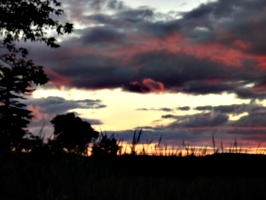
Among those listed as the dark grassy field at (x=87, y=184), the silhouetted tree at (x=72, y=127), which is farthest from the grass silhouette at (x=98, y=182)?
the silhouetted tree at (x=72, y=127)

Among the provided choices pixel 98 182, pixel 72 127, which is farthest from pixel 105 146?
pixel 72 127

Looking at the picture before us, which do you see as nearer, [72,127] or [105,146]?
[105,146]

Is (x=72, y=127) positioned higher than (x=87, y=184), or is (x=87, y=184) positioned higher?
(x=72, y=127)

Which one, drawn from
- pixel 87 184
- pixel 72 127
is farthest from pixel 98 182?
pixel 72 127

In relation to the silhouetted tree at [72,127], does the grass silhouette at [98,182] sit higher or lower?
lower

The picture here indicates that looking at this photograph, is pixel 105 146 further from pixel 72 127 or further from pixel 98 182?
pixel 72 127

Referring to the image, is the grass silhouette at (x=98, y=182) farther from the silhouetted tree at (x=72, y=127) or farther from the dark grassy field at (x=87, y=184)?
the silhouetted tree at (x=72, y=127)

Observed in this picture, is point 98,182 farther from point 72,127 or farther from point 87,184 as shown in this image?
point 72,127

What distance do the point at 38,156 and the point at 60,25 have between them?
A: 12.2 m

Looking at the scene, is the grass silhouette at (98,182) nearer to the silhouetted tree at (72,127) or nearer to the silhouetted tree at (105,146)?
the silhouetted tree at (105,146)

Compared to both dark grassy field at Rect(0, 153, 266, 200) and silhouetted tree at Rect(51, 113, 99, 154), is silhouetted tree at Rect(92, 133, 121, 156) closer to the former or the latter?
dark grassy field at Rect(0, 153, 266, 200)

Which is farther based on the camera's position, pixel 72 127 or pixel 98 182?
pixel 72 127

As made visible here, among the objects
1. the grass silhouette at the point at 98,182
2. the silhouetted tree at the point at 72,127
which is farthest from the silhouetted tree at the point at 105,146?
the silhouetted tree at the point at 72,127

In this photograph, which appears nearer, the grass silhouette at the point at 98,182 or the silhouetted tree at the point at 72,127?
the grass silhouette at the point at 98,182
